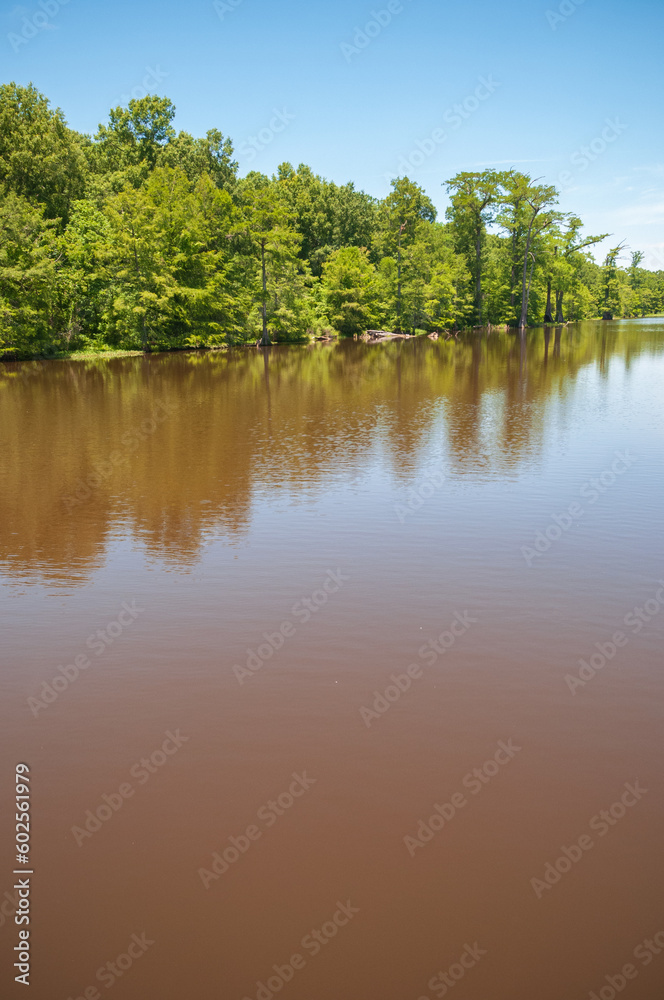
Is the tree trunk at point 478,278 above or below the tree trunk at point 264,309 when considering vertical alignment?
above

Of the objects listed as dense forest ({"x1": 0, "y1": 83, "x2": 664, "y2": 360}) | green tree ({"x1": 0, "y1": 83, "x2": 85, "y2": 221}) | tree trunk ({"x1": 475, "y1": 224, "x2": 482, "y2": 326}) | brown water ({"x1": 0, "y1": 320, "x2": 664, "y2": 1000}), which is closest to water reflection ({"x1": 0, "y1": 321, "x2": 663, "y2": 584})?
brown water ({"x1": 0, "y1": 320, "x2": 664, "y2": 1000})

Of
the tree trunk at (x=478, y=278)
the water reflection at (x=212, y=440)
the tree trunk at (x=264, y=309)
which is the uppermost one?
the tree trunk at (x=478, y=278)

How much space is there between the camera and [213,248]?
51.1m

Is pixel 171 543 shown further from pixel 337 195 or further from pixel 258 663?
pixel 337 195

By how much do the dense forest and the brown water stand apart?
3428 centimetres

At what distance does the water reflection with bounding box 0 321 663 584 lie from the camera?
10898 mm

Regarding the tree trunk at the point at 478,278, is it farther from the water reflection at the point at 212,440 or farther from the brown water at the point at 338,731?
the brown water at the point at 338,731

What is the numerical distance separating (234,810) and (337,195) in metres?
82.2

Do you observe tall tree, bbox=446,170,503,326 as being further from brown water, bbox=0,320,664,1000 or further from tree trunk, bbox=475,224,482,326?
brown water, bbox=0,320,664,1000

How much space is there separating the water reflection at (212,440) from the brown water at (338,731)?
163 mm

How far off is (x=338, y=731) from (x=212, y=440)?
12.7 metres

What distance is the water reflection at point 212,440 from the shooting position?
10.9 meters

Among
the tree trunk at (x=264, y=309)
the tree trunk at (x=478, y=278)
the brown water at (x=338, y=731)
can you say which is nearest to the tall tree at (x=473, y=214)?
the tree trunk at (x=478, y=278)

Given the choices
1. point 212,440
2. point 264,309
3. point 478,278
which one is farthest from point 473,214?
point 212,440
